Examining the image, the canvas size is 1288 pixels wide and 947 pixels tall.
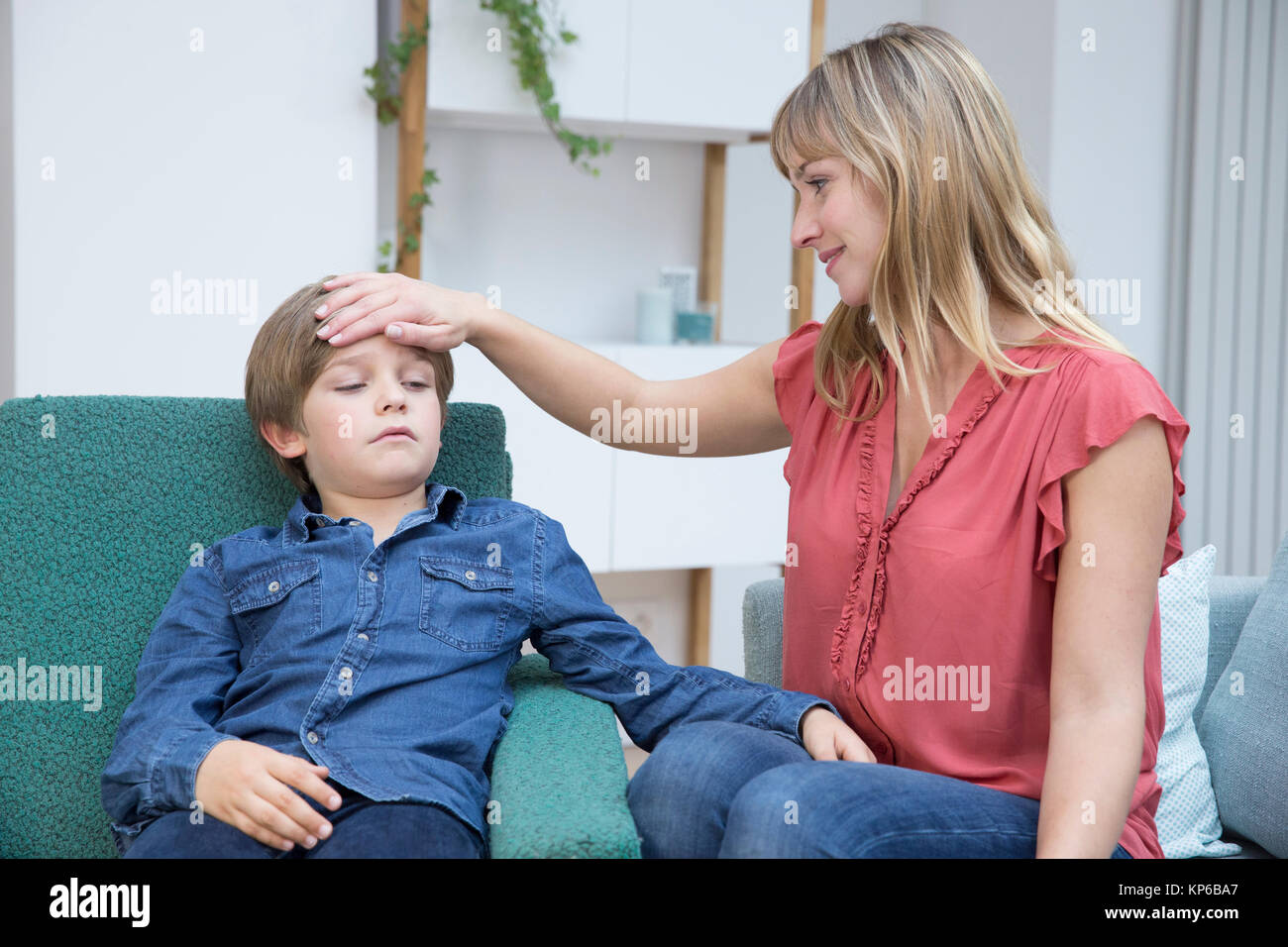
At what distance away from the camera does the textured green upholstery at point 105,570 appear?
1.28 metres

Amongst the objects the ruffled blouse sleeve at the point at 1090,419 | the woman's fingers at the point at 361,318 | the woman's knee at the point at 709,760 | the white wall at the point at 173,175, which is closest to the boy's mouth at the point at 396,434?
the woman's fingers at the point at 361,318

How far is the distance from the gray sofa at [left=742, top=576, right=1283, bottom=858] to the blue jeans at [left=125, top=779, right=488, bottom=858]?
1.83 ft

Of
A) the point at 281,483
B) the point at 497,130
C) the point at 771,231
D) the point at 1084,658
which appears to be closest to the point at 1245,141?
the point at 771,231

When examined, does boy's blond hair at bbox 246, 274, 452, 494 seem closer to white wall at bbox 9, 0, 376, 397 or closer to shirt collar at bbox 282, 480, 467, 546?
shirt collar at bbox 282, 480, 467, 546

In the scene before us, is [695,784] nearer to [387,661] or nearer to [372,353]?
[387,661]

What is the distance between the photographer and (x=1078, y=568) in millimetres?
1127

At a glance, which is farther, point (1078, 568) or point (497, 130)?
point (497, 130)

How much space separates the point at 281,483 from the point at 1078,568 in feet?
2.90

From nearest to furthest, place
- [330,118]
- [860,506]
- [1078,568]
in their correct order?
[1078,568]
[860,506]
[330,118]

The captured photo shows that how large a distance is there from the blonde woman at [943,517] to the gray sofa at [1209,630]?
0.69ft

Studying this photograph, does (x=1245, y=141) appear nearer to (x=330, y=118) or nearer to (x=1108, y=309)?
(x=1108, y=309)

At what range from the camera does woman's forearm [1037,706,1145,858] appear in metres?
1.07

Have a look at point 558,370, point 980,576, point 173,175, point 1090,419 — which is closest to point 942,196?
point 1090,419

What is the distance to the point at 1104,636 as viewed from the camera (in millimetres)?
1106
